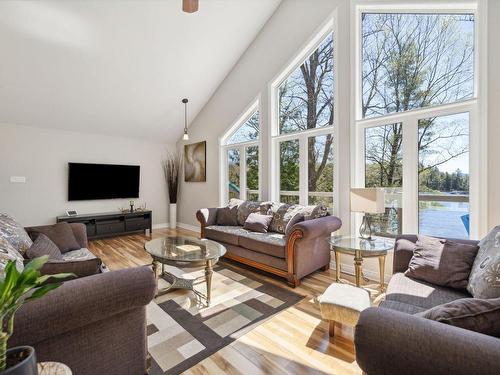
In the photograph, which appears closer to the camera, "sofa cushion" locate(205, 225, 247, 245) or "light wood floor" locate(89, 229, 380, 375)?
"light wood floor" locate(89, 229, 380, 375)

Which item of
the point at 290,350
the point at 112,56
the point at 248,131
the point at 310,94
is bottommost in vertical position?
the point at 290,350

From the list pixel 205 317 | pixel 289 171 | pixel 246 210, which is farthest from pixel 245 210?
pixel 205 317

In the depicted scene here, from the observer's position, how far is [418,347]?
87 centimetres

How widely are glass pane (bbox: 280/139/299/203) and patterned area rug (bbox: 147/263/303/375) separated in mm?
1534

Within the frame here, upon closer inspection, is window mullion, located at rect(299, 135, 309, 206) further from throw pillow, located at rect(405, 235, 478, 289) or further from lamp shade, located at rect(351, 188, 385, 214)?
throw pillow, located at rect(405, 235, 478, 289)

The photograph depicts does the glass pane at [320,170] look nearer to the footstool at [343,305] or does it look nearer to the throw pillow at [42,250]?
the footstool at [343,305]

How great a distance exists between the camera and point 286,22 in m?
4.03

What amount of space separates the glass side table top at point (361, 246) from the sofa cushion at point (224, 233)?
1.33 metres

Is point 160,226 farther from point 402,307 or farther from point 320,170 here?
point 402,307

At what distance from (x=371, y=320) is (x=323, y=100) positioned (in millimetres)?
3382

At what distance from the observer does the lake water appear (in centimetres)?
262

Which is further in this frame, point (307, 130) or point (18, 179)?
point (18, 179)

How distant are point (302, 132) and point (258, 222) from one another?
1552 millimetres

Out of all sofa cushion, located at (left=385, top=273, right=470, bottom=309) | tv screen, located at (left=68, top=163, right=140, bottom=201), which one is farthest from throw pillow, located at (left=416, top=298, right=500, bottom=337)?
tv screen, located at (left=68, top=163, right=140, bottom=201)
